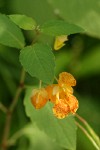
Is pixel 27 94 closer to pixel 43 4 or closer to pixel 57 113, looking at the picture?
pixel 57 113

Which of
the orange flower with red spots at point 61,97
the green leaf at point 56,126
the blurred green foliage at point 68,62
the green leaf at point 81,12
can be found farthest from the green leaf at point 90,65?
the orange flower with red spots at point 61,97

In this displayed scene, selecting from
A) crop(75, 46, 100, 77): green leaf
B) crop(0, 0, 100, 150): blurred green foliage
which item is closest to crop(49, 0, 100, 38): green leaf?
crop(0, 0, 100, 150): blurred green foliage

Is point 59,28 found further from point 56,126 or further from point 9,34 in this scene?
point 56,126

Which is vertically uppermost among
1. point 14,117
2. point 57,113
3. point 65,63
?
point 57,113

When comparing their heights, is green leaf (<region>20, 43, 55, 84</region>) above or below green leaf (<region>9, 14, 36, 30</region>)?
below

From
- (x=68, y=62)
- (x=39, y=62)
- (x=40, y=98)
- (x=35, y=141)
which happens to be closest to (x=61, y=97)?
(x=40, y=98)

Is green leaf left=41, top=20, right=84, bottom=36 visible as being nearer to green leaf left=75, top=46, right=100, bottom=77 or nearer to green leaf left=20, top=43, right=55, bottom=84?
green leaf left=20, top=43, right=55, bottom=84

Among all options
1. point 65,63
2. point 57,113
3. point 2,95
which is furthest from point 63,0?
point 57,113
